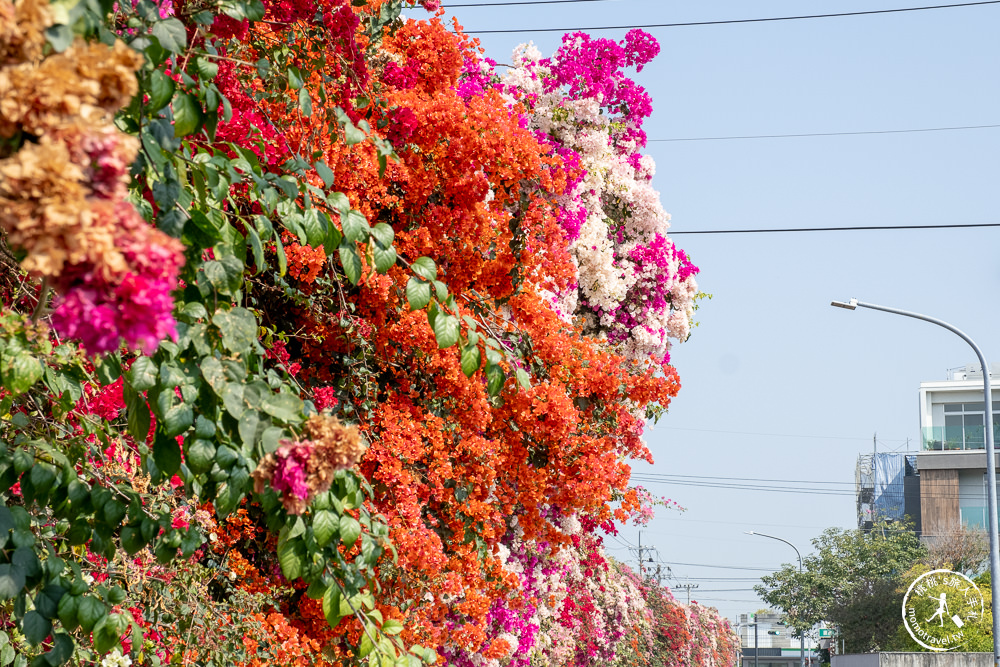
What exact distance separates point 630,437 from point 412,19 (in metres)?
4.59

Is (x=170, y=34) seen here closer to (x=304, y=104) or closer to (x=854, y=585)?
(x=304, y=104)

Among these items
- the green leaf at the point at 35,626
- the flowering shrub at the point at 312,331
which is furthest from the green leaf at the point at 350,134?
the green leaf at the point at 35,626

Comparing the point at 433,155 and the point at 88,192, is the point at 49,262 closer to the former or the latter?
the point at 88,192

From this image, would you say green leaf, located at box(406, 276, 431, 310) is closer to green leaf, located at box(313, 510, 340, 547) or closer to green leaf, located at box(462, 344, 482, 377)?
green leaf, located at box(462, 344, 482, 377)

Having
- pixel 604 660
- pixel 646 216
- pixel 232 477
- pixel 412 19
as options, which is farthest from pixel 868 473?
pixel 232 477

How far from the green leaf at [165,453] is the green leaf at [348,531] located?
47 cm

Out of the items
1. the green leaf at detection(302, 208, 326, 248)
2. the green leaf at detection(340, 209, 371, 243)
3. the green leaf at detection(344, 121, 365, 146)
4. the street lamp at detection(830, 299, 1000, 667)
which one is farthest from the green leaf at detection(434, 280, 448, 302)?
the street lamp at detection(830, 299, 1000, 667)

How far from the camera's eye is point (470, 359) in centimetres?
327

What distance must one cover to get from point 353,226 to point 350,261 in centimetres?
12

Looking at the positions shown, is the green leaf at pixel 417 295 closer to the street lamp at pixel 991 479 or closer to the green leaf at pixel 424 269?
the green leaf at pixel 424 269

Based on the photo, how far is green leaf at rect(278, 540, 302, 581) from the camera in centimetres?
292

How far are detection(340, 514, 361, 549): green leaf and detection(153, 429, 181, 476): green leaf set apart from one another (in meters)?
0.47

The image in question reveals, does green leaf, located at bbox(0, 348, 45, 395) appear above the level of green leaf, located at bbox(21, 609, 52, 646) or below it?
above

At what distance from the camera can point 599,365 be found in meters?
9.66
